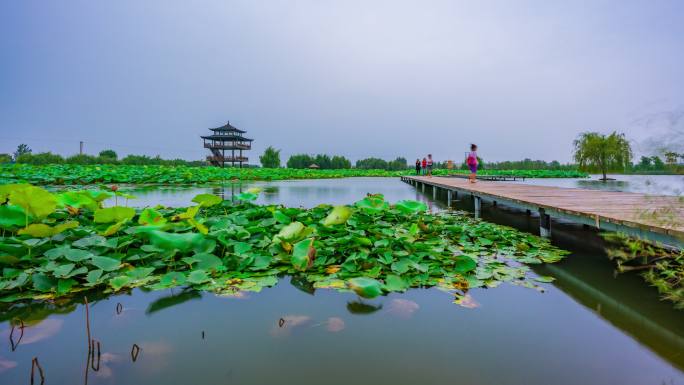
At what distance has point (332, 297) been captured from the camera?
1791 mm

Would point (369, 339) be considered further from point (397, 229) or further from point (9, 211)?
point (9, 211)

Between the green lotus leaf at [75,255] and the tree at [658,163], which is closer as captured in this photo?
the tree at [658,163]

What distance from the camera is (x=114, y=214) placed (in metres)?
2.24

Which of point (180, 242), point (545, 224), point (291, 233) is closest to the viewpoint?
point (180, 242)

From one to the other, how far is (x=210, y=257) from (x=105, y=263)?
0.50 m

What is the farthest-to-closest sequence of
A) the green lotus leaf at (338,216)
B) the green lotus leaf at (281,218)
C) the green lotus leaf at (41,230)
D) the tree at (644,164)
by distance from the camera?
the green lotus leaf at (281,218) < the green lotus leaf at (338,216) < the green lotus leaf at (41,230) < the tree at (644,164)

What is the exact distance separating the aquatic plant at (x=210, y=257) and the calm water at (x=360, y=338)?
0.33 feet

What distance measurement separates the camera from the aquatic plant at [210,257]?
5.83ft

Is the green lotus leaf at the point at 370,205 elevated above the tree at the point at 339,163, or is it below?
below

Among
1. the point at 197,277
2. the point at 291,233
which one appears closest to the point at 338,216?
the point at 291,233

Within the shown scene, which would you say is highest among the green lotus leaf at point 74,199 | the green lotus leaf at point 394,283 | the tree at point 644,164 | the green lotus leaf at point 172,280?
the tree at point 644,164

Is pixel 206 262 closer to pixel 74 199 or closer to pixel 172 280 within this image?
pixel 172 280

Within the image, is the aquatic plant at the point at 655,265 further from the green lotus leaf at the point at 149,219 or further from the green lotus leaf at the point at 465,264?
the green lotus leaf at the point at 149,219

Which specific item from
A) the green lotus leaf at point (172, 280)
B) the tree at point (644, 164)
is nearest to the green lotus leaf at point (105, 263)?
the green lotus leaf at point (172, 280)
